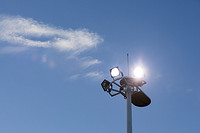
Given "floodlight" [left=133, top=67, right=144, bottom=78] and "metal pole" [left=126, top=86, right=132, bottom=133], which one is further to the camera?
"floodlight" [left=133, top=67, right=144, bottom=78]

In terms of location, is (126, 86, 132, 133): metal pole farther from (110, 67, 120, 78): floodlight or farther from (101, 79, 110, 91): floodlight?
(101, 79, 110, 91): floodlight

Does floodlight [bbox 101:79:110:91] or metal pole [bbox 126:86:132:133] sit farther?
floodlight [bbox 101:79:110:91]

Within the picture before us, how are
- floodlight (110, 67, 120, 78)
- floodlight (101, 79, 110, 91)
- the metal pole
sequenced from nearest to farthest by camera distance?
the metal pole
floodlight (101, 79, 110, 91)
floodlight (110, 67, 120, 78)

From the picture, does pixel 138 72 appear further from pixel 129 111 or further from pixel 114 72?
pixel 129 111

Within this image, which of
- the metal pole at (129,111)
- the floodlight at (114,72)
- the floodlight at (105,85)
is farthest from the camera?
the floodlight at (114,72)

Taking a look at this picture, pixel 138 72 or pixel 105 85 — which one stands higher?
pixel 138 72

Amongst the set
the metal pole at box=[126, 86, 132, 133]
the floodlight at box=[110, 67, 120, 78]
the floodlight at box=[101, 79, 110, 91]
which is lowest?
the metal pole at box=[126, 86, 132, 133]

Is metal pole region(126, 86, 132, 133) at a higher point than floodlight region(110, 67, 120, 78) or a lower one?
lower

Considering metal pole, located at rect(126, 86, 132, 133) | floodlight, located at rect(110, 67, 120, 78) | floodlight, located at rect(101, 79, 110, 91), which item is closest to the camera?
metal pole, located at rect(126, 86, 132, 133)

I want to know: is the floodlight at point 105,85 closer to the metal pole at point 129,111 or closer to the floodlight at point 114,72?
the floodlight at point 114,72

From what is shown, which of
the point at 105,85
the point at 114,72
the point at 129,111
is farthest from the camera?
the point at 114,72

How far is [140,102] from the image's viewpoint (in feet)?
61.4

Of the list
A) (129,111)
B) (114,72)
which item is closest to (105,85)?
(114,72)

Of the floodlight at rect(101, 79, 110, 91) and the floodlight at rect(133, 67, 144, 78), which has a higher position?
the floodlight at rect(133, 67, 144, 78)
